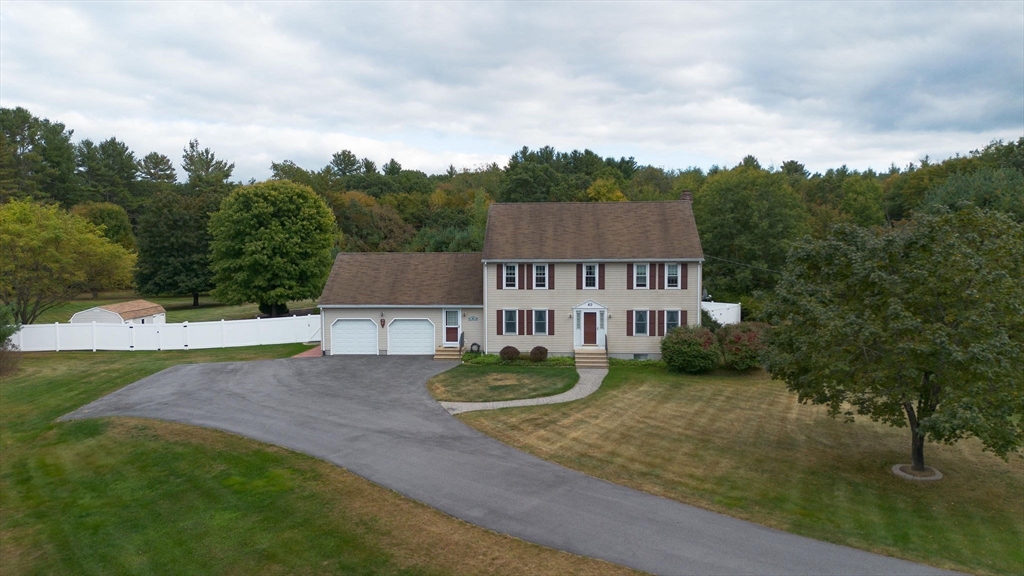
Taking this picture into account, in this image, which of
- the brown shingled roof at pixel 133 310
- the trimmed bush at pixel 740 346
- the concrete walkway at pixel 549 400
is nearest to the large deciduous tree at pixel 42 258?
the brown shingled roof at pixel 133 310

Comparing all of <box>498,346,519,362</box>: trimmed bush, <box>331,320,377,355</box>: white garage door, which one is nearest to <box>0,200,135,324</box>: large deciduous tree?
<box>331,320,377,355</box>: white garage door

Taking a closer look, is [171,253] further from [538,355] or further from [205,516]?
[205,516]

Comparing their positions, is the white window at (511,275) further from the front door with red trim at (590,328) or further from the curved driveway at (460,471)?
the curved driveway at (460,471)

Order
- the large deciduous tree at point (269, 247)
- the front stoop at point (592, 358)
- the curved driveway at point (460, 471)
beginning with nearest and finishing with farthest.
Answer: the curved driveway at point (460, 471) < the front stoop at point (592, 358) < the large deciduous tree at point (269, 247)

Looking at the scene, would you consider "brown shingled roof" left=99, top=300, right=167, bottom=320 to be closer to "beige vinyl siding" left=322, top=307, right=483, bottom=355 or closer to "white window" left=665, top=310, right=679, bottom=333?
"beige vinyl siding" left=322, top=307, right=483, bottom=355

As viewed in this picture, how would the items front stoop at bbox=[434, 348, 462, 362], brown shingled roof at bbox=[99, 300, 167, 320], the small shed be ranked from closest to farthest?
front stoop at bbox=[434, 348, 462, 362], the small shed, brown shingled roof at bbox=[99, 300, 167, 320]

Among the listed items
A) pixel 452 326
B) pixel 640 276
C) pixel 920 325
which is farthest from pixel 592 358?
pixel 920 325
